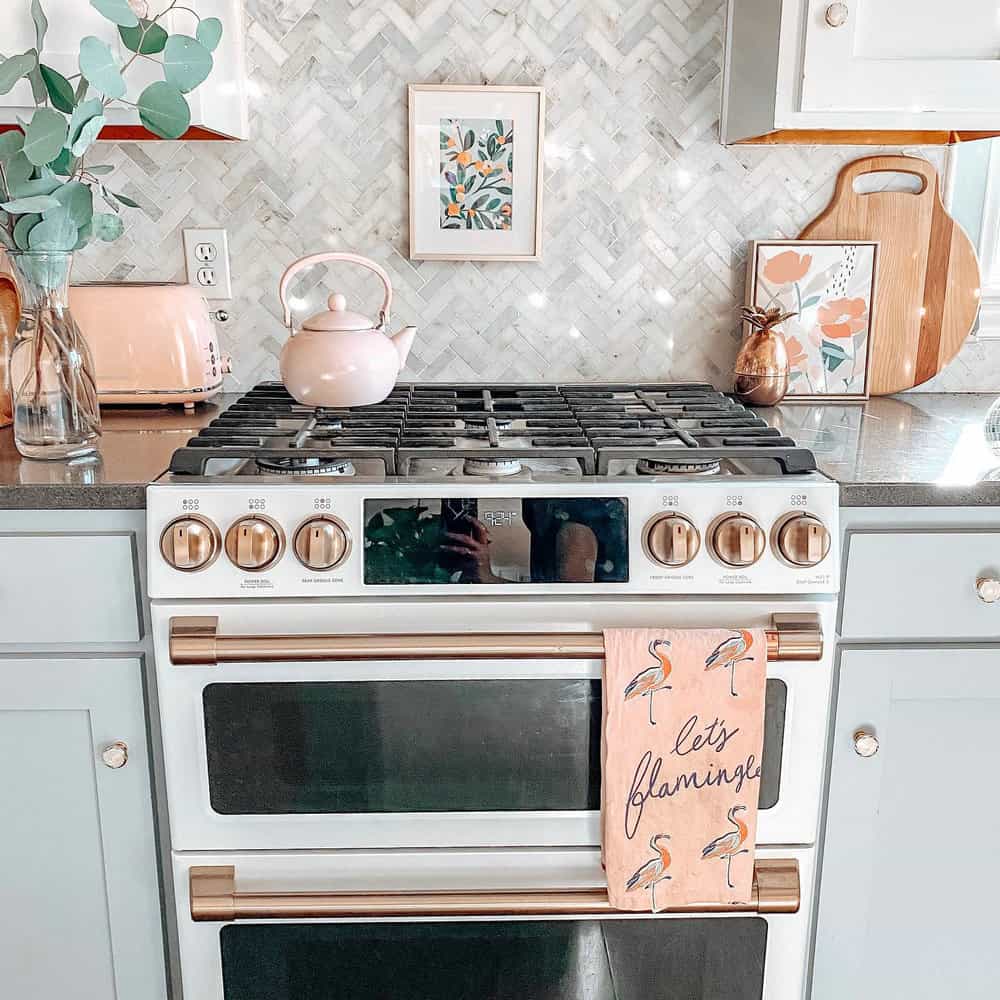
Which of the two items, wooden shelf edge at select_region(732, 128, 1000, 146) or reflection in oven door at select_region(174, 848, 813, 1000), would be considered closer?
reflection in oven door at select_region(174, 848, 813, 1000)

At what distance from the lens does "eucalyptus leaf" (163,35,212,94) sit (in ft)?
4.18

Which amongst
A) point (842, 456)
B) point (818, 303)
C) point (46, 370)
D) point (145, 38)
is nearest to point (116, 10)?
point (145, 38)

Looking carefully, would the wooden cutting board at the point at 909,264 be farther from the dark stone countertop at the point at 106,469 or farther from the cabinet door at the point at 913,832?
the dark stone countertop at the point at 106,469

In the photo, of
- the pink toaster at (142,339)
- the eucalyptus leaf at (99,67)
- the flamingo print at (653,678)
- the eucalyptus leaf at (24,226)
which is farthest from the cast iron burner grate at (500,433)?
the eucalyptus leaf at (99,67)

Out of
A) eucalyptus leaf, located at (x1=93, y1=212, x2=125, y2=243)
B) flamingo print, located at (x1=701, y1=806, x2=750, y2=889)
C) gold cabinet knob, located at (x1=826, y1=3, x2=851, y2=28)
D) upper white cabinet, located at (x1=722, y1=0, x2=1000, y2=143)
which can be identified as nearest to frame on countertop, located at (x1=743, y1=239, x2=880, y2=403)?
upper white cabinet, located at (x1=722, y1=0, x2=1000, y2=143)

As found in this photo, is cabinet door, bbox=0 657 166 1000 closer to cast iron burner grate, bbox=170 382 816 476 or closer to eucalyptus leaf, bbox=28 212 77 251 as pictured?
cast iron burner grate, bbox=170 382 816 476

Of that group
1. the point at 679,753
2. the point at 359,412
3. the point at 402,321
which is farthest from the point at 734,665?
the point at 402,321

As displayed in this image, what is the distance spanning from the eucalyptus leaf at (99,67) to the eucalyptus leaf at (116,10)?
0.04 m

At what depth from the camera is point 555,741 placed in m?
1.23

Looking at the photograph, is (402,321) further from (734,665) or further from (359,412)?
(734,665)

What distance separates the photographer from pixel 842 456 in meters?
1.35

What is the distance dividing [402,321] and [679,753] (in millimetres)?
984

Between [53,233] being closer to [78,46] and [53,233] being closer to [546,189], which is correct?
[78,46]

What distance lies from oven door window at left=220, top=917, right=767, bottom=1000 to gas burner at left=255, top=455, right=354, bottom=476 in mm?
594
